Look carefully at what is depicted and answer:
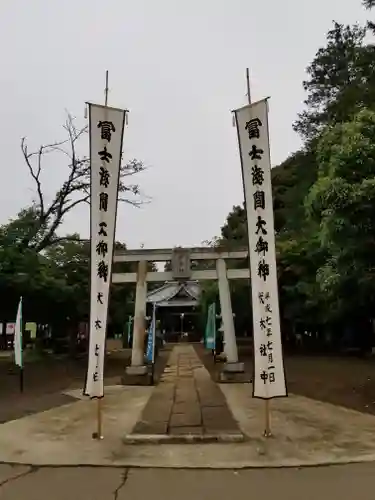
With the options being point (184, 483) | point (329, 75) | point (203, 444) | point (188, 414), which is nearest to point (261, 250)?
point (203, 444)

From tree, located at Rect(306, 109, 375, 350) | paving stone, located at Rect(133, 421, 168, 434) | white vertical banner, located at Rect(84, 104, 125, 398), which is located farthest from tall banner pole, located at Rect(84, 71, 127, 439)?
tree, located at Rect(306, 109, 375, 350)

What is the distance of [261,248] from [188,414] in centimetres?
379

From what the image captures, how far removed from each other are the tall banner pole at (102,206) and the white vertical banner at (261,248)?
75.2 inches

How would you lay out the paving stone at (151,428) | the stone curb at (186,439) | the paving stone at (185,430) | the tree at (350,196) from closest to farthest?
the stone curb at (186,439)
the paving stone at (185,430)
the paving stone at (151,428)
the tree at (350,196)

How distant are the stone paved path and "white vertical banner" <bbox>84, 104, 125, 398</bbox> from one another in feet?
5.13

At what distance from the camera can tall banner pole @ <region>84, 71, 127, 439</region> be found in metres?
8.32

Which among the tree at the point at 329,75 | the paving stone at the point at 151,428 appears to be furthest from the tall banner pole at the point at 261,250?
the tree at the point at 329,75

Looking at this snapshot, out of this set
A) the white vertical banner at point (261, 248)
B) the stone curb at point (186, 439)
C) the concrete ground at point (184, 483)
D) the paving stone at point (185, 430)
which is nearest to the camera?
the concrete ground at point (184, 483)

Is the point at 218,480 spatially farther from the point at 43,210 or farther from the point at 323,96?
the point at 323,96

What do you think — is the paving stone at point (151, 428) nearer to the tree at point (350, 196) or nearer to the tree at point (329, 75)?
the tree at point (350, 196)

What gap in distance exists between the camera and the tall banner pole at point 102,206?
27.3 feet

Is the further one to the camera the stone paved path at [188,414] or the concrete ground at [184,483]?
the stone paved path at [188,414]

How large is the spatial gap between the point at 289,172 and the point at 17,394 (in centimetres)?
2201

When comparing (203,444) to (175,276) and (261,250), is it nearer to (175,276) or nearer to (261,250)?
(261,250)
